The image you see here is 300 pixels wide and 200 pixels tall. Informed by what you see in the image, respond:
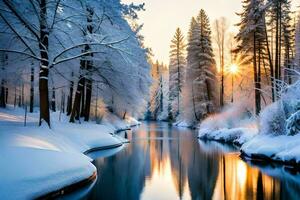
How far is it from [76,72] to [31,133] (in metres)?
14.0

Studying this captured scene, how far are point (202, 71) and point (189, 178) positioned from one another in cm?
2805

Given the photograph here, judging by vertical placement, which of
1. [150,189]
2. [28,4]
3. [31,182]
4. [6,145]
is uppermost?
[28,4]

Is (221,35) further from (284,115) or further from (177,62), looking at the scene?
(284,115)

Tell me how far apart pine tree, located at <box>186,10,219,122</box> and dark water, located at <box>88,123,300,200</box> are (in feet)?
70.7

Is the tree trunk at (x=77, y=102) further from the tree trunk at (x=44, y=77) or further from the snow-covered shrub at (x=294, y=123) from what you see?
the snow-covered shrub at (x=294, y=123)

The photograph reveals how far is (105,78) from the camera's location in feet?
89.6

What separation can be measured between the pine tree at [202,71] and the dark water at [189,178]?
70.7 feet

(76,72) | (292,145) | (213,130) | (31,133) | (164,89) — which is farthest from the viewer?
(164,89)

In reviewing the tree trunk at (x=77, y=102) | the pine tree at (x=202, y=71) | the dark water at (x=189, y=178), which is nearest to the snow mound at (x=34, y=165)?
the dark water at (x=189, y=178)

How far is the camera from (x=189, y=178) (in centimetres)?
1345

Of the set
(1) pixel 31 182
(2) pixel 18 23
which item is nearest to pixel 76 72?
(2) pixel 18 23

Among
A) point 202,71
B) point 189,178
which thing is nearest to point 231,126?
point 202,71

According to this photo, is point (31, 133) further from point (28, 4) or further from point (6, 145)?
point (28, 4)

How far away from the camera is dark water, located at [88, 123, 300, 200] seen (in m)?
10.8
